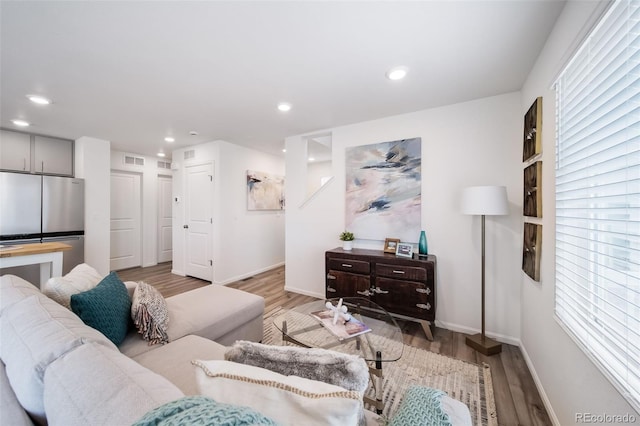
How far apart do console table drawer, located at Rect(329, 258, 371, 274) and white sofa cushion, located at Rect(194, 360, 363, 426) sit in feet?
6.81

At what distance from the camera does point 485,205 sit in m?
2.08

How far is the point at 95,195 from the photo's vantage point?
383 centimetres

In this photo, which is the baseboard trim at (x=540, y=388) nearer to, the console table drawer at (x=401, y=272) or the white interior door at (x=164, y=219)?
the console table drawer at (x=401, y=272)

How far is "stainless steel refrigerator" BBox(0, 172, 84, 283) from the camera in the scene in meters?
3.10

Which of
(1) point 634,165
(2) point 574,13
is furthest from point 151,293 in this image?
(2) point 574,13

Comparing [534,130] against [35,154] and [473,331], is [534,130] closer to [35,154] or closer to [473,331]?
[473,331]

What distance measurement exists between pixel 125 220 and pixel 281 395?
5816 mm

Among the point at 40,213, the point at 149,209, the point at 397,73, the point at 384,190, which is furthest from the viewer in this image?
the point at 149,209

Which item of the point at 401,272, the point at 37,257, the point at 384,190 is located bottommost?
the point at 401,272

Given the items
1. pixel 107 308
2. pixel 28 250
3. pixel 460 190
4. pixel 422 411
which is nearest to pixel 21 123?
pixel 28 250

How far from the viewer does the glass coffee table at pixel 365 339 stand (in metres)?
1.43

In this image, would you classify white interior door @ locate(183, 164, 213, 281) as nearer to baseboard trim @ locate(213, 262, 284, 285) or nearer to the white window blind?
baseboard trim @ locate(213, 262, 284, 285)

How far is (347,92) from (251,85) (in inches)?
35.8

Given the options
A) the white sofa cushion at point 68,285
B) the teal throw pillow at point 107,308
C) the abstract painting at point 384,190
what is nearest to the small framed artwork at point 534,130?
the abstract painting at point 384,190
